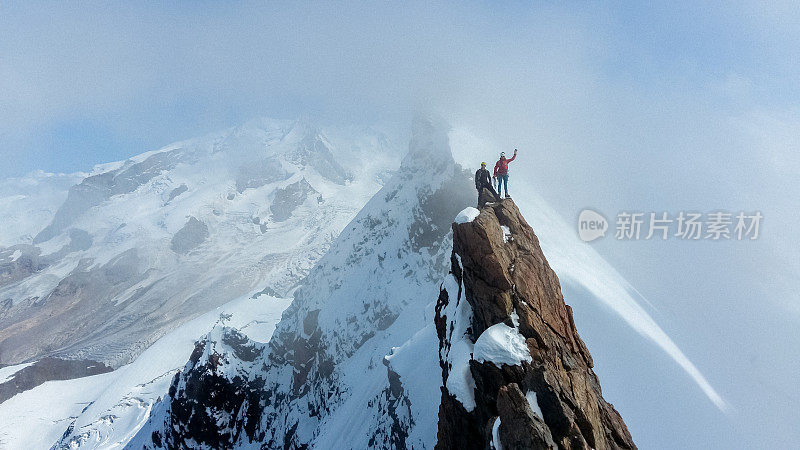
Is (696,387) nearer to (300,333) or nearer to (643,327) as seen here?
(643,327)

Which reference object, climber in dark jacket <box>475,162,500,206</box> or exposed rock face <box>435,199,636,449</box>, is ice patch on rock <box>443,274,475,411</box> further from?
climber in dark jacket <box>475,162,500,206</box>

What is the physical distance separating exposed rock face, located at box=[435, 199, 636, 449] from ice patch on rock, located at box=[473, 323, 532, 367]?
34 millimetres

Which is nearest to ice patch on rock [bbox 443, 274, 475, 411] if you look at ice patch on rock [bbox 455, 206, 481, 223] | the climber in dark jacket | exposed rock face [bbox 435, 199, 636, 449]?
exposed rock face [bbox 435, 199, 636, 449]

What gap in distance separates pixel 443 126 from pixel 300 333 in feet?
160

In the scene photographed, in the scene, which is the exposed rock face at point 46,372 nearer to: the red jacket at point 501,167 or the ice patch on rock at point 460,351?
the ice patch on rock at point 460,351

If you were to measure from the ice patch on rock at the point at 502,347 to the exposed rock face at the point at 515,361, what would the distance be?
1.3 inches

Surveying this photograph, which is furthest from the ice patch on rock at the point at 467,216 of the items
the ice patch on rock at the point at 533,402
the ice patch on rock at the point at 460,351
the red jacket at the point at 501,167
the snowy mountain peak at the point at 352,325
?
the snowy mountain peak at the point at 352,325

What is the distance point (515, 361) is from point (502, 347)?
1.97 feet

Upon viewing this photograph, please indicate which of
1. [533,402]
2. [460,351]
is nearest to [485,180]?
[460,351]

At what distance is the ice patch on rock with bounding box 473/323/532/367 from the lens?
41.0 feet

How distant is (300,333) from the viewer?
6850 centimetres

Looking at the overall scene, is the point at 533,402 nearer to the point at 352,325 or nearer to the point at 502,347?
the point at 502,347

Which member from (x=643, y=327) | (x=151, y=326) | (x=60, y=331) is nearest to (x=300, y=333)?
(x=643, y=327)

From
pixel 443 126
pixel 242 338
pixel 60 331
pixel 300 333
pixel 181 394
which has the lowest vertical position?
pixel 60 331
